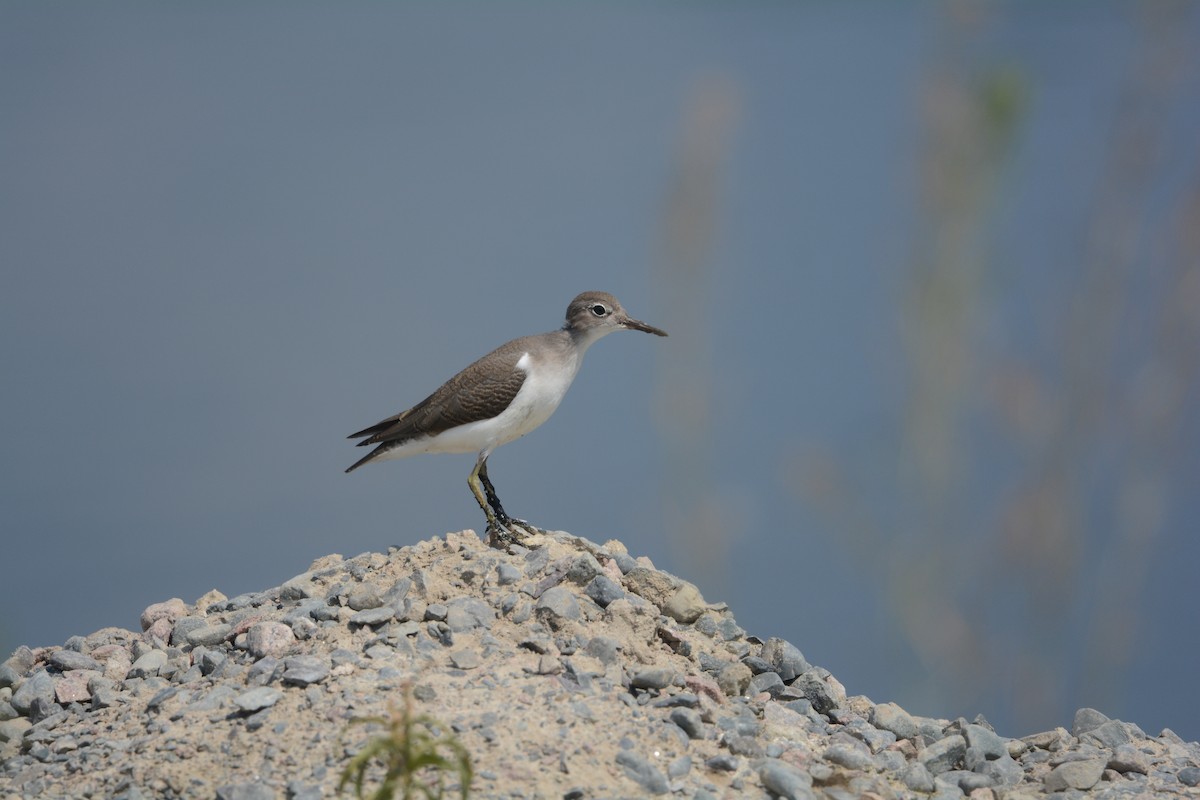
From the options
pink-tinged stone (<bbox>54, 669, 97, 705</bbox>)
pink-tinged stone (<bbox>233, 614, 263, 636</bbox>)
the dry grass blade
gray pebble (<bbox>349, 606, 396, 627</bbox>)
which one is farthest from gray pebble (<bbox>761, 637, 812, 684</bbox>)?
pink-tinged stone (<bbox>54, 669, 97, 705</bbox>)

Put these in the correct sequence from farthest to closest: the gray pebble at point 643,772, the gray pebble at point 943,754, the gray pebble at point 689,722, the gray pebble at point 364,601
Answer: the gray pebble at point 364,601
the gray pebble at point 943,754
the gray pebble at point 689,722
the gray pebble at point 643,772

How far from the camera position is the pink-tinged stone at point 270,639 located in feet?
18.0

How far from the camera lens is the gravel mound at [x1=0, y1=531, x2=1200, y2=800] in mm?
4727

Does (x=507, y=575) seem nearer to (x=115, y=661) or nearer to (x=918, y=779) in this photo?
(x=115, y=661)

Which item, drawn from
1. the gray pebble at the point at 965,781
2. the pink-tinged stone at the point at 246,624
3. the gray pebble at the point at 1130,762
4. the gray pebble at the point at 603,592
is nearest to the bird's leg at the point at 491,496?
the gray pebble at the point at 603,592

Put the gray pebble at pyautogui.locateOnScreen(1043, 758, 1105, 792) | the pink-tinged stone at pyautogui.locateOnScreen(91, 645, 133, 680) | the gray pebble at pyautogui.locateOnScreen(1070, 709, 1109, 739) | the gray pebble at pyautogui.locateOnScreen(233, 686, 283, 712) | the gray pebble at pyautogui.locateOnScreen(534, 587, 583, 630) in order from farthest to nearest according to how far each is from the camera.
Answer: the gray pebble at pyautogui.locateOnScreen(1070, 709, 1109, 739) < the pink-tinged stone at pyautogui.locateOnScreen(91, 645, 133, 680) < the gray pebble at pyautogui.locateOnScreen(534, 587, 583, 630) < the gray pebble at pyautogui.locateOnScreen(1043, 758, 1105, 792) < the gray pebble at pyautogui.locateOnScreen(233, 686, 283, 712)

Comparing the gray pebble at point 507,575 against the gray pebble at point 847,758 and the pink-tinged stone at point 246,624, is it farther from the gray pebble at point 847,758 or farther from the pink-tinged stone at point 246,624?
the gray pebble at point 847,758

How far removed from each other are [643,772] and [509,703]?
64cm

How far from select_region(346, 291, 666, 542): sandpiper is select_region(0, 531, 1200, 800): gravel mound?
50 cm

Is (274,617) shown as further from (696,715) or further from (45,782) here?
(696,715)

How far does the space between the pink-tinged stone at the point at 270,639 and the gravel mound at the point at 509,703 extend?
0.01 meters

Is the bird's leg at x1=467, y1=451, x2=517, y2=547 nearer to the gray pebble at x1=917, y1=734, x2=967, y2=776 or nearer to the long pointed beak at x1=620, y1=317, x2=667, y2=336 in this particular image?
the long pointed beak at x1=620, y1=317, x2=667, y2=336

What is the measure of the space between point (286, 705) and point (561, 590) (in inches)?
54.7

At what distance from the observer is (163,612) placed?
6.48 m
